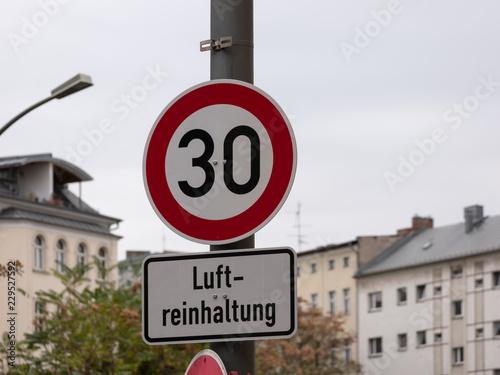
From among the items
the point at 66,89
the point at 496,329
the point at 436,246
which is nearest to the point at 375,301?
the point at 436,246

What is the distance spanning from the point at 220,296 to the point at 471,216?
78.9m

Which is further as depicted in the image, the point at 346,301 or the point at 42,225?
the point at 346,301

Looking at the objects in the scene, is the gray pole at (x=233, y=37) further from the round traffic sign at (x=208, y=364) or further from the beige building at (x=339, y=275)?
the beige building at (x=339, y=275)

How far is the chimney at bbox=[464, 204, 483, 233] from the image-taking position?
81.0 metres

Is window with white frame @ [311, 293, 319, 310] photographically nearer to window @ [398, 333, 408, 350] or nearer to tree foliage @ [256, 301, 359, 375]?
tree foliage @ [256, 301, 359, 375]

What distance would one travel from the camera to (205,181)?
4.23m

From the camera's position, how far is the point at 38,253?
66.4 meters

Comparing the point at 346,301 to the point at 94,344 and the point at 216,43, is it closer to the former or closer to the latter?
the point at 94,344

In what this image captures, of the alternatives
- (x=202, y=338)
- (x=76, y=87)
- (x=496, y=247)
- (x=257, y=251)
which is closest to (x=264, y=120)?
(x=257, y=251)

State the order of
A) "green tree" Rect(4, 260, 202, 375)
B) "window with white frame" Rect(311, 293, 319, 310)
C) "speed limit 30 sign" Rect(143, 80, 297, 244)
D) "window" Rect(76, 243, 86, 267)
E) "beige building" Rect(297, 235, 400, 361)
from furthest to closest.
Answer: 1. "window with white frame" Rect(311, 293, 319, 310)
2. "beige building" Rect(297, 235, 400, 361)
3. "window" Rect(76, 243, 86, 267)
4. "green tree" Rect(4, 260, 202, 375)
5. "speed limit 30 sign" Rect(143, 80, 297, 244)

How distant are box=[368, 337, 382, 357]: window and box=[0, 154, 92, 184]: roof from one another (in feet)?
78.3

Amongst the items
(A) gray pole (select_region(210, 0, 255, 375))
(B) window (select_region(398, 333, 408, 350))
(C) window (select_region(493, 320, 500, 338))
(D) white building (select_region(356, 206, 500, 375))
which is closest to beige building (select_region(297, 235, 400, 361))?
(D) white building (select_region(356, 206, 500, 375))

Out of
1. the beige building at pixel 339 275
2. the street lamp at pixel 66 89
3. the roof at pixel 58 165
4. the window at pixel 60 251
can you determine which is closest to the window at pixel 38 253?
the window at pixel 60 251

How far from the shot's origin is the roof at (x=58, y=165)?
217 feet
